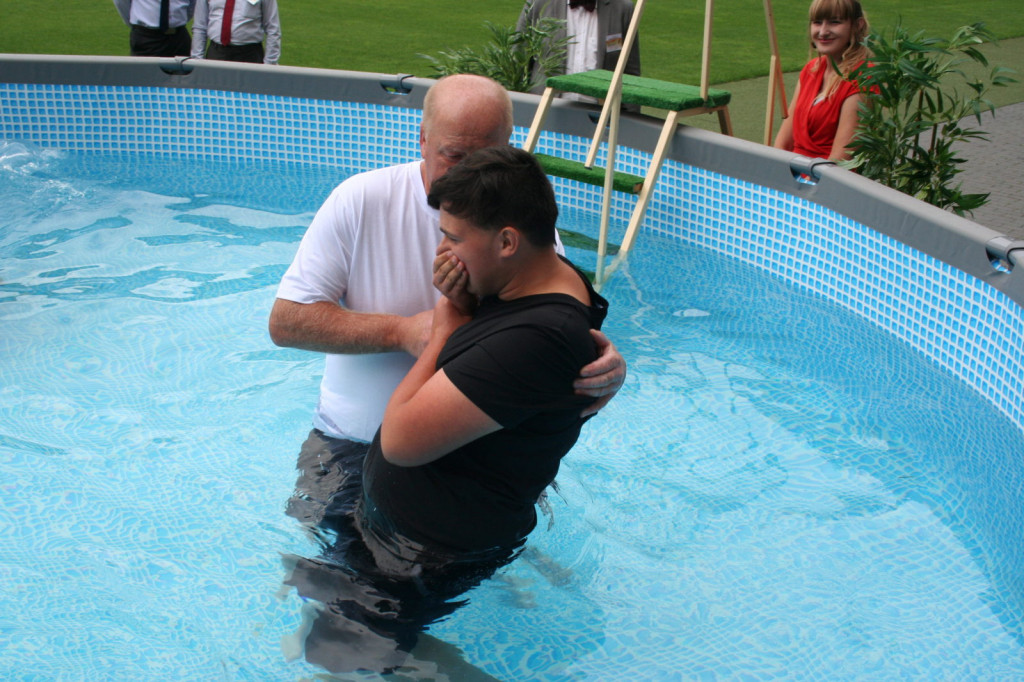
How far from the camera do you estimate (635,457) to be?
13.4 ft

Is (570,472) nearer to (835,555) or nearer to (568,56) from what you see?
(835,555)

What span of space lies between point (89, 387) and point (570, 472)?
2.19 m

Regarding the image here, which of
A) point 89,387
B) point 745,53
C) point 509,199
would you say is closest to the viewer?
point 509,199

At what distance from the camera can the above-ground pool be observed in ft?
10.0

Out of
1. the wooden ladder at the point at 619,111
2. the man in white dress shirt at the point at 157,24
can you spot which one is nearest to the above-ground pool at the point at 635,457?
the wooden ladder at the point at 619,111

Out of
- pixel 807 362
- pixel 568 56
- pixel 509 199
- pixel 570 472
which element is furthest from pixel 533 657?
pixel 568 56

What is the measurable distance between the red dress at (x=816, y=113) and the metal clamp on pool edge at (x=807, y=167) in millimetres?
144

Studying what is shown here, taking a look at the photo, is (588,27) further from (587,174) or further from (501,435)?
(501,435)

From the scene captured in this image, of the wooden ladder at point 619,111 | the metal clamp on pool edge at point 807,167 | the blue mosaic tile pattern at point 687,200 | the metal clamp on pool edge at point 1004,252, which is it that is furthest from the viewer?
the wooden ladder at point 619,111

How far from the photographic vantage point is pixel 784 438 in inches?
164

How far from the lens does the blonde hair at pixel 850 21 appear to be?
5.07m

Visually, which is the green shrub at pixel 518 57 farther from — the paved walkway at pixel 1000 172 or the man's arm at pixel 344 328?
the man's arm at pixel 344 328

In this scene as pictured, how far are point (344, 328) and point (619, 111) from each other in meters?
3.74

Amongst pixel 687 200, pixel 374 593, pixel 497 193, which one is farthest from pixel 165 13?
pixel 497 193
